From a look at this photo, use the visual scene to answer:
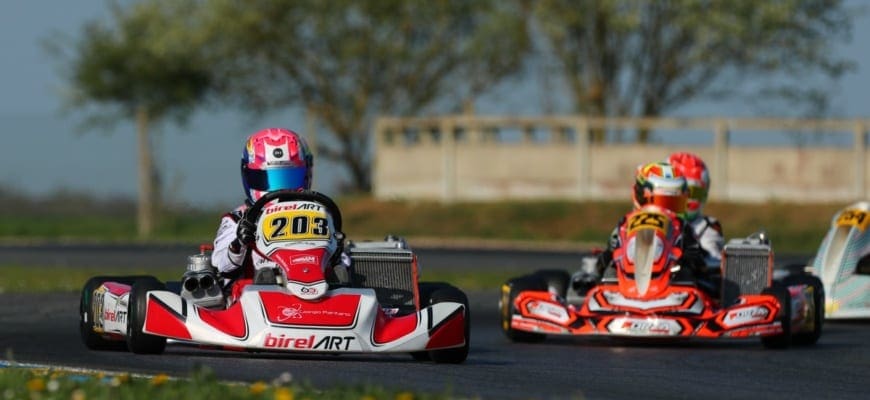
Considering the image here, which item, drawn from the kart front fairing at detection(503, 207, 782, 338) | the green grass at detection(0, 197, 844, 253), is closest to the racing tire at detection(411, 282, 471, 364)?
the kart front fairing at detection(503, 207, 782, 338)

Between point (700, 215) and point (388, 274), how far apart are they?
406 centimetres

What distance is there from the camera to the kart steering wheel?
1053 centimetres

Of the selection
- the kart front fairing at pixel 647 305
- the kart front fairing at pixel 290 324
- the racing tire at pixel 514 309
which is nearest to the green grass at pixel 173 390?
the kart front fairing at pixel 290 324

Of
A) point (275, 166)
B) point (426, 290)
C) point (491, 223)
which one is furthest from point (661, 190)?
point (491, 223)

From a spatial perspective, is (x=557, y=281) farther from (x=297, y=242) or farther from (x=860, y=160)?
(x=860, y=160)

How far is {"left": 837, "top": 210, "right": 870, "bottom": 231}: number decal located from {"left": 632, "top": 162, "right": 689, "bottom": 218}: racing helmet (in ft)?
5.62

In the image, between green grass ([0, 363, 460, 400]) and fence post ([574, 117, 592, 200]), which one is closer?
green grass ([0, 363, 460, 400])

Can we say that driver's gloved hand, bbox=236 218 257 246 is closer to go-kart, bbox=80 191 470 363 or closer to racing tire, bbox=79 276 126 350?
go-kart, bbox=80 191 470 363

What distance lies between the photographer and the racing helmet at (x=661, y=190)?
45.3 feet

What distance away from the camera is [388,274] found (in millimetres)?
11047

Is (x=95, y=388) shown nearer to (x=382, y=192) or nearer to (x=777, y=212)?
(x=777, y=212)

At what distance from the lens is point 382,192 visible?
32.0m

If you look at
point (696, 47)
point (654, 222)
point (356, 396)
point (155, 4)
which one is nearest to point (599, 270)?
point (654, 222)

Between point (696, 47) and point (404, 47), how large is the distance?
17.4 feet
